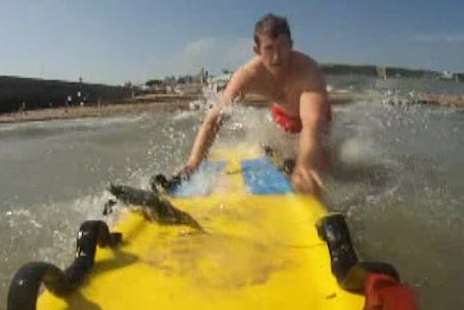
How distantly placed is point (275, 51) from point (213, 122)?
2.95 ft

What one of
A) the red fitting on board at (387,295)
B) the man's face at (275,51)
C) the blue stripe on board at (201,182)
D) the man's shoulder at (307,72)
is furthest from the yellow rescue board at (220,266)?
the man's face at (275,51)

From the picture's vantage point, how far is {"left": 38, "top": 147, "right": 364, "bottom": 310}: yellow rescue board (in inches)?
118

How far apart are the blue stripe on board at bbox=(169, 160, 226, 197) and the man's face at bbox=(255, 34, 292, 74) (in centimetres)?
110

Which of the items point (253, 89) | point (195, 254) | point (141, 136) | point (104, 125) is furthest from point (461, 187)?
point (104, 125)

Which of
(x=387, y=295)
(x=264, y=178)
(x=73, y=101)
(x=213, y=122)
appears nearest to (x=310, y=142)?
(x=264, y=178)

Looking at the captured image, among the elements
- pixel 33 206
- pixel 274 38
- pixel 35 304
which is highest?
pixel 274 38

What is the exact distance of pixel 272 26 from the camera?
19.9 feet

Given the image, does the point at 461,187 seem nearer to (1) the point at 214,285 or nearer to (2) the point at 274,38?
(2) the point at 274,38

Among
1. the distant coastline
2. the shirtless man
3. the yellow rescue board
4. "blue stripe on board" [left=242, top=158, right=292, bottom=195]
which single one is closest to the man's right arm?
the shirtless man

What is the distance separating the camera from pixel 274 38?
6.16 m

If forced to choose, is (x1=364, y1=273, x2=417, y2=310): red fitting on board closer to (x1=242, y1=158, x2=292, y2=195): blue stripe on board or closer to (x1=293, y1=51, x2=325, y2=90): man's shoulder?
(x1=242, y1=158, x2=292, y2=195): blue stripe on board

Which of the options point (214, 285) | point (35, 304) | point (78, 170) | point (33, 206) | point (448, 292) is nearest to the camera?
point (35, 304)

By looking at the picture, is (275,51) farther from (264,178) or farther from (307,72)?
(264,178)

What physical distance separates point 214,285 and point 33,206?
5.42m
